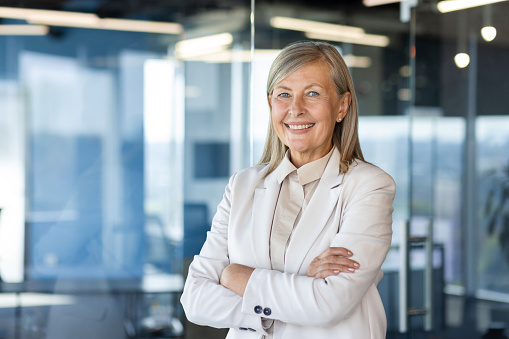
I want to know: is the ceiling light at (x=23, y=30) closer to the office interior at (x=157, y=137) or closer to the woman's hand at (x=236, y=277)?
the office interior at (x=157, y=137)

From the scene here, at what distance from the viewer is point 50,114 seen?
12.8ft

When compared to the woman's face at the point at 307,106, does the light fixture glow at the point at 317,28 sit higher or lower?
higher

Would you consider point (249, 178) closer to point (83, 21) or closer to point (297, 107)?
point (297, 107)

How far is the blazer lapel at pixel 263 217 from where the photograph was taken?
1.70m

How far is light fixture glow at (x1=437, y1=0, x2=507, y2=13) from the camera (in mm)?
2896

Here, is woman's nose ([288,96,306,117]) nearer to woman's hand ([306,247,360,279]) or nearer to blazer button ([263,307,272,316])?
woman's hand ([306,247,360,279])

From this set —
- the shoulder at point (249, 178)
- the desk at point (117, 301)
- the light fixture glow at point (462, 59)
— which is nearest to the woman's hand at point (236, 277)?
the shoulder at point (249, 178)

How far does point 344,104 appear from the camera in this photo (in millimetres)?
1785

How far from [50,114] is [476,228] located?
8.51ft

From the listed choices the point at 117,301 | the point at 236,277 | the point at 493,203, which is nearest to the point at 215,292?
the point at 236,277

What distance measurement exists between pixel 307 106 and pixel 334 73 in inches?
4.7

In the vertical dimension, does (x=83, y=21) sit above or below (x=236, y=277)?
above

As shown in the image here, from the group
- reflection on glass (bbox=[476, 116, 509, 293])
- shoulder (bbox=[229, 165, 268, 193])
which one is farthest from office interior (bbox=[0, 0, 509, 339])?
shoulder (bbox=[229, 165, 268, 193])

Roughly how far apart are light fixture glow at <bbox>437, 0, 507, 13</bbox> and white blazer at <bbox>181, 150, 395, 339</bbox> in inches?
60.6
